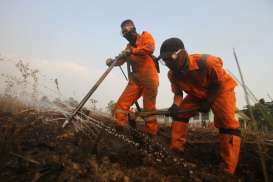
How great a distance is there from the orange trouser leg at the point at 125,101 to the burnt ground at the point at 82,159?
47 centimetres

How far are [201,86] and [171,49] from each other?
0.66m

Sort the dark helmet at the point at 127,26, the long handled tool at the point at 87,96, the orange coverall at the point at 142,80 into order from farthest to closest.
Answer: the dark helmet at the point at 127,26, the orange coverall at the point at 142,80, the long handled tool at the point at 87,96

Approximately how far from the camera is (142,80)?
4.89 m

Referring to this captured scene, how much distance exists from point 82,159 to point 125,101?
2426 millimetres

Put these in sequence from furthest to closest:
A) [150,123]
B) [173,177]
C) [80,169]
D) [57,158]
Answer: [150,123] < [173,177] < [57,158] < [80,169]

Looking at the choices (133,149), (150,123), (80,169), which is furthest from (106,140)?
(80,169)

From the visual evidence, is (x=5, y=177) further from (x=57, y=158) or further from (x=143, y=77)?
(x=143, y=77)

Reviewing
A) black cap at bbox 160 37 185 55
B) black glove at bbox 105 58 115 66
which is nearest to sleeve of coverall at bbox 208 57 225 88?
black cap at bbox 160 37 185 55

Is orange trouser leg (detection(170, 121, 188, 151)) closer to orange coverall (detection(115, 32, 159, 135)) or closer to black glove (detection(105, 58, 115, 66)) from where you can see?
Answer: orange coverall (detection(115, 32, 159, 135))

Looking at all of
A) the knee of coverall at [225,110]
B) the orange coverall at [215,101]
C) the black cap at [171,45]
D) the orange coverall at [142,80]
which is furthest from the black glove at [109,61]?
the knee of coverall at [225,110]

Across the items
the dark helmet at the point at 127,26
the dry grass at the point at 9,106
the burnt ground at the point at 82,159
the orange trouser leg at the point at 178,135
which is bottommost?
the burnt ground at the point at 82,159

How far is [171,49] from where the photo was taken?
3576 mm

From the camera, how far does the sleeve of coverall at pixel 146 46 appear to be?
4.68 m

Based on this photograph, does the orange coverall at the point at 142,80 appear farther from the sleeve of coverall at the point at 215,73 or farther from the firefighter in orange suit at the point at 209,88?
the sleeve of coverall at the point at 215,73
